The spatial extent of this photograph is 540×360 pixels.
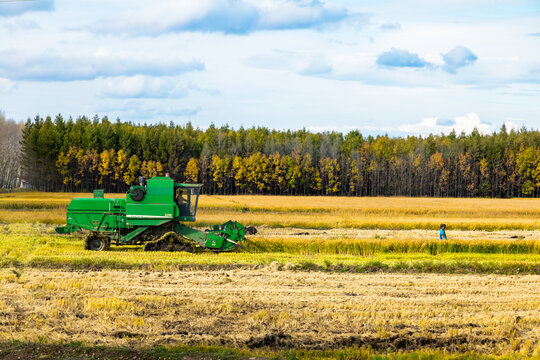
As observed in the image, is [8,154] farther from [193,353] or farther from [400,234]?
[193,353]

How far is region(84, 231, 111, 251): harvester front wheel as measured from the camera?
76.8ft

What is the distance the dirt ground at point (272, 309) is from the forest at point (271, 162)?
88355 mm

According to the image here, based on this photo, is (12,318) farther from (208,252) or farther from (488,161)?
(488,161)

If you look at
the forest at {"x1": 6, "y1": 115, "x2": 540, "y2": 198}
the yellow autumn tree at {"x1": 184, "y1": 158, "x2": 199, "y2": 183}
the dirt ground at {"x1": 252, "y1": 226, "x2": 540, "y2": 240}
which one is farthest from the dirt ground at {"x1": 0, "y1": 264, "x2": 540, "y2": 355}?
the yellow autumn tree at {"x1": 184, "y1": 158, "x2": 199, "y2": 183}

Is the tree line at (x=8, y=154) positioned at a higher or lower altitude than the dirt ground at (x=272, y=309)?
higher

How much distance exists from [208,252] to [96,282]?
780 cm

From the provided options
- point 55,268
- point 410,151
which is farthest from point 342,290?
point 410,151

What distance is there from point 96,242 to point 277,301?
11.9 meters

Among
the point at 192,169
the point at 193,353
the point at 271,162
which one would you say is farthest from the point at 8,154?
the point at 193,353

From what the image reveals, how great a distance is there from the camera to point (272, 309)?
13828 mm

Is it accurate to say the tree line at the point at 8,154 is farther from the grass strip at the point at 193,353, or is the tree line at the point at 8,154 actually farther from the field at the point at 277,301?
the grass strip at the point at 193,353

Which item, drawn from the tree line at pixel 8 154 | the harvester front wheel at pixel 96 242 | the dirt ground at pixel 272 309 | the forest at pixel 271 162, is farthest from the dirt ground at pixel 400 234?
the tree line at pixel 8 154

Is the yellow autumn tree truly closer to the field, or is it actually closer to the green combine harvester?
the field

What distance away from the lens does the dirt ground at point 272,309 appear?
1159cm
